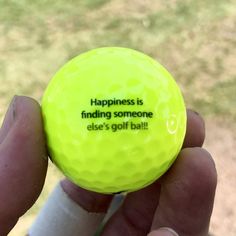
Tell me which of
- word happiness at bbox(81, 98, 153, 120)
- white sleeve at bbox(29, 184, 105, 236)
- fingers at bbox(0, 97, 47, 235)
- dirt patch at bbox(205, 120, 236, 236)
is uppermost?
word happiness at bbox(81, 98, 153, 120)

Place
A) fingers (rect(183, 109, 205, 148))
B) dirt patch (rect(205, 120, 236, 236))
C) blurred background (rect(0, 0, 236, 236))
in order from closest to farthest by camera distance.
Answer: fingers (rect(183, 109, 205, 148)) < dirt patch (rect(205, 120, 236, 236)) < blurred background (rect(0, 0, 236, 236))

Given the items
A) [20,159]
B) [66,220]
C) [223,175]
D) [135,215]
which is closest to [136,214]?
[135,215]

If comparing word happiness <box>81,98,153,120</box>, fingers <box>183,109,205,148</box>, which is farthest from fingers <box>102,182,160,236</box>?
word happiness <box>81,98,153,120</box>

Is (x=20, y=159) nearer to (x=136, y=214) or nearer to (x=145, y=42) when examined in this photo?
(x=136, y=214)

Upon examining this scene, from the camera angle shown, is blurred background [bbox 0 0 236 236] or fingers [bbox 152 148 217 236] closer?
fingers [bbox 152 148 217 236]

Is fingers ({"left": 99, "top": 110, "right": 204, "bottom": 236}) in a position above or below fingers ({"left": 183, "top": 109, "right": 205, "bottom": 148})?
below

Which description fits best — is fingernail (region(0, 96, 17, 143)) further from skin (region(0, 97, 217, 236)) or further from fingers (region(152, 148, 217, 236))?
fingers (region(152, 148, 217, 236))

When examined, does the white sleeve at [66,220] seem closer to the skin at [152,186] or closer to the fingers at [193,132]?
the skin at [152,186]
